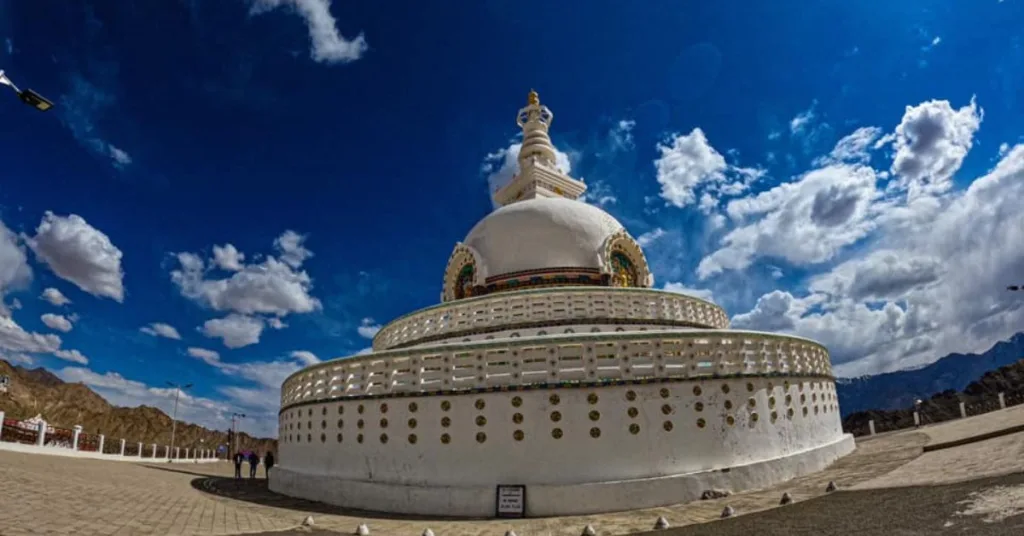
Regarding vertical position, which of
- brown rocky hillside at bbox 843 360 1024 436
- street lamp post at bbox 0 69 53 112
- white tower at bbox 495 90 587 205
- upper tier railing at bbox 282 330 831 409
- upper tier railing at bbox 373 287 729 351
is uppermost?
white tower at bbox 495 90 587 205

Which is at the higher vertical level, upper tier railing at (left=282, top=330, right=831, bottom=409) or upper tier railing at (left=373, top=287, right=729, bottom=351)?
upper tier railing at (left=373, top=287, right=729, bottom=351)

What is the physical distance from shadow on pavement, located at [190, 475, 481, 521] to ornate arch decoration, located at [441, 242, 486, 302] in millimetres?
9166

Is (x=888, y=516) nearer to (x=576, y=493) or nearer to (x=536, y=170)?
(x=576, y=493)

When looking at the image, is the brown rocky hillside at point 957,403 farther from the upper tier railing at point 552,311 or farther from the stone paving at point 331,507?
the upper tier railing at point 552,311

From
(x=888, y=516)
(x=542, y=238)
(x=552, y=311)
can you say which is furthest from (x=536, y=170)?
(x=888, y=516)

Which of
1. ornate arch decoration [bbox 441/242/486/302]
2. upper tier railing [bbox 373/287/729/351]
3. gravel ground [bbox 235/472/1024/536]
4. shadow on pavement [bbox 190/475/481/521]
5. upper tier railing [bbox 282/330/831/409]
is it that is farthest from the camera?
ornate arch decoration [bbox 441/242/486/302]

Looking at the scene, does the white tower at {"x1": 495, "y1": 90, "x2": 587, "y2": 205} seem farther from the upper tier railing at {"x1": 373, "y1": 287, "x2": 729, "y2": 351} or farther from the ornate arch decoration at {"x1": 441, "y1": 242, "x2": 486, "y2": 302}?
the upper tier railing at {"x1": 373, "y1": 287, "x2": 729, "y2": 351}

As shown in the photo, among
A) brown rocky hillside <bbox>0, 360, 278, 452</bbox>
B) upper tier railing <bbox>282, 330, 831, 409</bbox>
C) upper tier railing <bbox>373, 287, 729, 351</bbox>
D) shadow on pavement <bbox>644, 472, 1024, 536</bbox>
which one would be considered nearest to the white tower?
upper tier railing <bbox>373, 287, 729, 351</bbox>

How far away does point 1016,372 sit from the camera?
26.9m

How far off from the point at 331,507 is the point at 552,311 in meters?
7.72

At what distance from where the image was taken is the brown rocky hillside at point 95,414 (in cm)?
4906

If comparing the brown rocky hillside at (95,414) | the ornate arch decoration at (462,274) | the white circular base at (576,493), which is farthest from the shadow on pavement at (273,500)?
the brown rocky hillside at (95,414)

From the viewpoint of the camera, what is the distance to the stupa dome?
65.4ft

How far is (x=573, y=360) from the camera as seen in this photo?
435 inches
